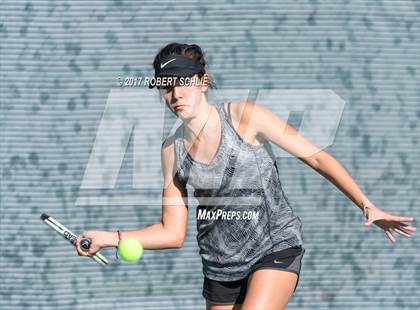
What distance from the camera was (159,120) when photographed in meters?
7.16

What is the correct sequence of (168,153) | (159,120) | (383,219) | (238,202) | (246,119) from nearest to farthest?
(383,219) < (246,119) < (238,202) < (168,153) < (159,120)

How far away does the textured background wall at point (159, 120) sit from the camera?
7055mm

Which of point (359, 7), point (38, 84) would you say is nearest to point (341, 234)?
point (359, 7)

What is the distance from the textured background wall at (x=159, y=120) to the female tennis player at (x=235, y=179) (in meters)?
2.40

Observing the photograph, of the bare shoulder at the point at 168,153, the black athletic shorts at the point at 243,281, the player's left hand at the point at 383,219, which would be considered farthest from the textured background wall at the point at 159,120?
the player's left hand at the point at 383,219

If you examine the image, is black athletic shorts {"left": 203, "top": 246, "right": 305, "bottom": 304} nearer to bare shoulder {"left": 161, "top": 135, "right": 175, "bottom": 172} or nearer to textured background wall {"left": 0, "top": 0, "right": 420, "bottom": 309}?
bare shoulder {"left": 161, "top": 135, "right": 175, "bottom": 172}

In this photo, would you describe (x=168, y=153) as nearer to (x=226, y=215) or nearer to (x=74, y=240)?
(x=226, y=215)

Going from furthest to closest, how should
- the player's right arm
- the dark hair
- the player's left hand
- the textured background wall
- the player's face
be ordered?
the textured background wall, the player's right arm, the dark hair, the player's face, the player's left hand

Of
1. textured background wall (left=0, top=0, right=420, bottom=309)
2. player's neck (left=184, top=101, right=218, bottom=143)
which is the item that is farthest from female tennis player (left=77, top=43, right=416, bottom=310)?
textured background wall (left=0, top=0, right=420, bottom=309)

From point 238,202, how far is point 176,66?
2.30 feet

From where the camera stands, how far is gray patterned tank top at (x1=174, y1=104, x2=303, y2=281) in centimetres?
457

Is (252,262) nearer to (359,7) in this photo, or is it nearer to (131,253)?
(131,253)

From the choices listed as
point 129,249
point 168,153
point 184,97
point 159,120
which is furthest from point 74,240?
point 159,120

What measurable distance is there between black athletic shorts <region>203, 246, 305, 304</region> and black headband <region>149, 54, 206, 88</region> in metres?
0.95
